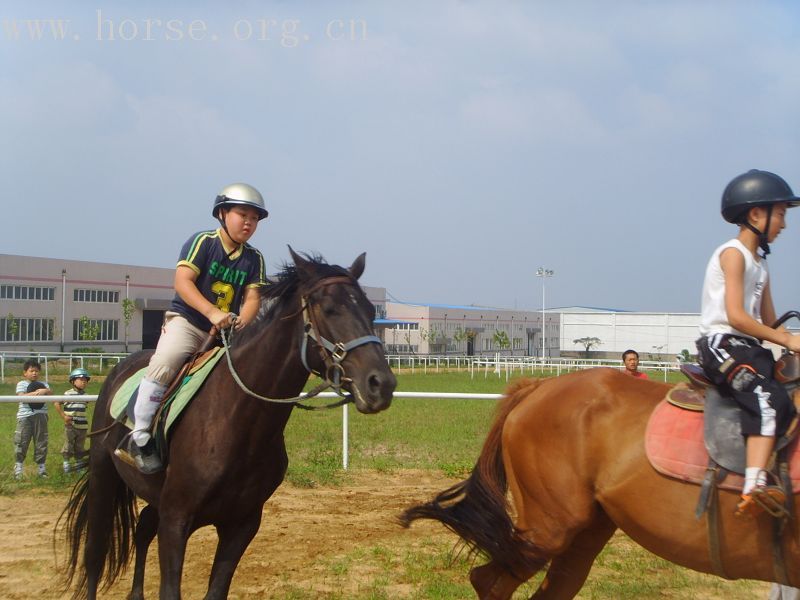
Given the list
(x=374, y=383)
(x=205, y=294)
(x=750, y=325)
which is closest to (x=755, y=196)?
(x=750, y=325)

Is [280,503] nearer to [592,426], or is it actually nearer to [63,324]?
[592,426]

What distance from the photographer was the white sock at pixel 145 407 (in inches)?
165

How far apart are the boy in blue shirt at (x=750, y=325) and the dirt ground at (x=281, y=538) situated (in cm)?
348

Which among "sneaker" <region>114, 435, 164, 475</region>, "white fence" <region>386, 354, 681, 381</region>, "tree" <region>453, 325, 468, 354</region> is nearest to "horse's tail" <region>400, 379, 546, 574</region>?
"sneaker" <region>114, 435, 164, 475</region>

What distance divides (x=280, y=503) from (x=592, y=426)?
545 centimetres

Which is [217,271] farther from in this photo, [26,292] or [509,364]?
[26,292]

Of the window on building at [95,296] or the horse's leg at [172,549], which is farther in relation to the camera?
the window on building at [95,296]

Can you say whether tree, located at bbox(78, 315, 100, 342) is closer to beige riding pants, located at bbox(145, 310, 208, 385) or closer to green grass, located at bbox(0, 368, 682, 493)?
green grass, located at bbox(0, 368, 682, 493)

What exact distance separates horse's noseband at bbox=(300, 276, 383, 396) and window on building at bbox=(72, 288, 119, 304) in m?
52.2

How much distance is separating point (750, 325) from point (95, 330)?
163 ft

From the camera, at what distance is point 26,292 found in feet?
160

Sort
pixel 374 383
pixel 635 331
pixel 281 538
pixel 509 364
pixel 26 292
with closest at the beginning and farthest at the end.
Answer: pixel 374 383 < pixel 281 538 < pixel 509 364 < pixel 26 292 < pixel 635 331

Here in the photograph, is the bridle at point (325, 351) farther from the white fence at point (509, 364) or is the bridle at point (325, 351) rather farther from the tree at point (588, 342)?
the tree at point (588, 342)

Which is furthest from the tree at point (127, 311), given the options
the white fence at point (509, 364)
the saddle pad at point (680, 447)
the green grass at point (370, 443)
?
the saddle pad at point (680, 447)
